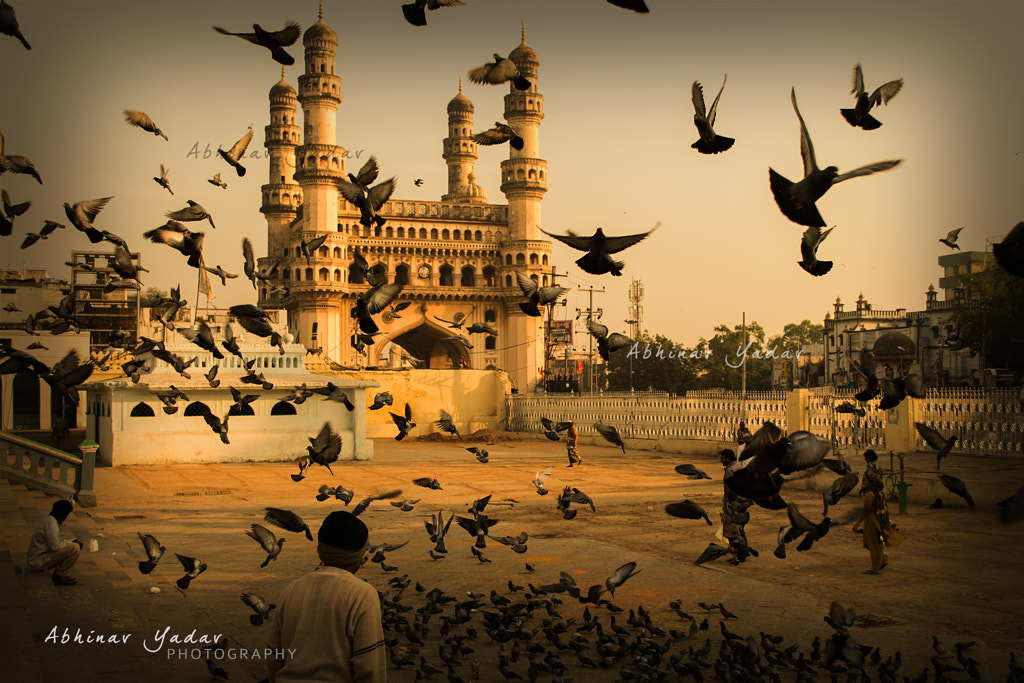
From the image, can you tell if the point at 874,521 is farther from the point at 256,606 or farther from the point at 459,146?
the point at 459,146

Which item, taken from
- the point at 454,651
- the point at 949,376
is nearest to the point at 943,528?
the point at 454,651

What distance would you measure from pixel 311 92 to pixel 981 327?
121ft

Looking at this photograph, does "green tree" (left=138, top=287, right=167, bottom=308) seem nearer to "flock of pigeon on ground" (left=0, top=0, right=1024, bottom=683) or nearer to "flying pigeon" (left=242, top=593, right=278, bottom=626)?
"flock of pigeon on ground" (left=0, top=0, right=1024, bottom=683)

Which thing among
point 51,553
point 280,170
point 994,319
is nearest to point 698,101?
point 51,553

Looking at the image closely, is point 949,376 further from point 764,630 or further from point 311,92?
point 764,630

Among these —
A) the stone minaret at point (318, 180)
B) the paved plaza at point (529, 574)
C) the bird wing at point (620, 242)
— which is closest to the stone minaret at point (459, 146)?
the stone minaret at point (318, 180)

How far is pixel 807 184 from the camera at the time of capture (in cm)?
518

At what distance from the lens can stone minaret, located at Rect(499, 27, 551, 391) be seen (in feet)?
168

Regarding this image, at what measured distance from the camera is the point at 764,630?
7.40m

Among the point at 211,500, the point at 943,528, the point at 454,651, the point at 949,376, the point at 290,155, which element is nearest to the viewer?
the point at 454,651

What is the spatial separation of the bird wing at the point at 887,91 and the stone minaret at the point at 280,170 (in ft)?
176

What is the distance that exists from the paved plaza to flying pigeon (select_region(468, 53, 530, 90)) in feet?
15.5

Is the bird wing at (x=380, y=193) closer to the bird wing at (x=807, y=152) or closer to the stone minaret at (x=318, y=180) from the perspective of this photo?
the bird wing at (x=807, y=152)

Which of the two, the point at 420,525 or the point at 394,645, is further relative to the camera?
the point at 420,525
